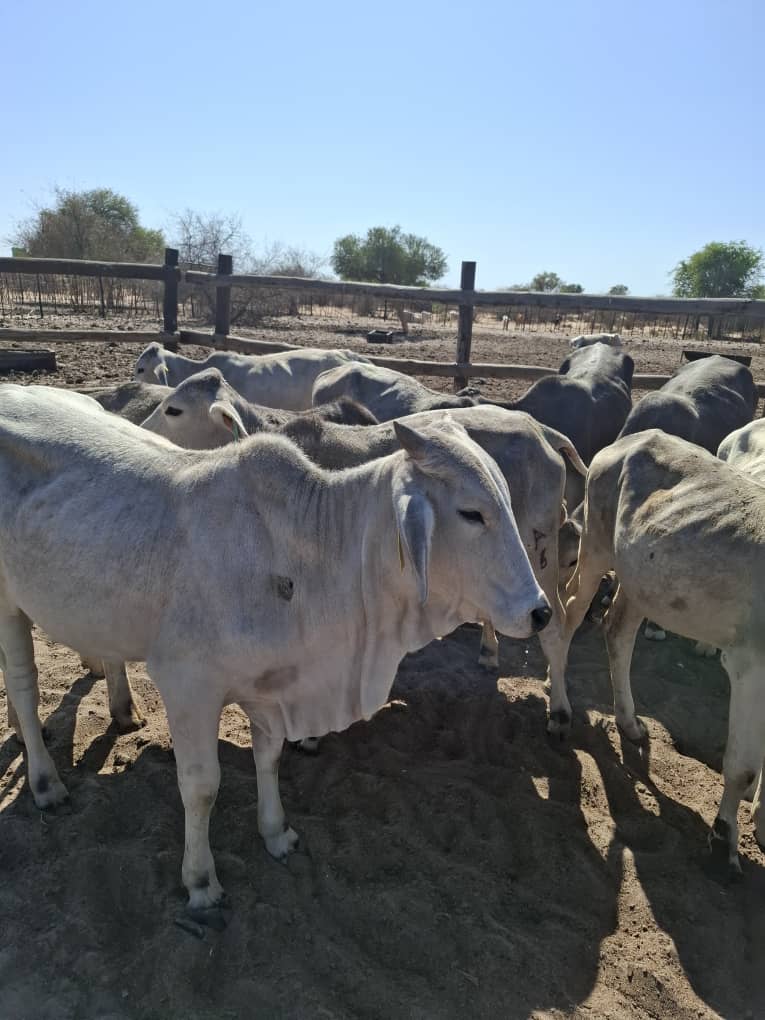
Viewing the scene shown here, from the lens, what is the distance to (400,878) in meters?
3.25

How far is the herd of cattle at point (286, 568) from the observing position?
8.55ft

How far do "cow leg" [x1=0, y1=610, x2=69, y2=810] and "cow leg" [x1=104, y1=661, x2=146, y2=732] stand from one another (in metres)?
0.52

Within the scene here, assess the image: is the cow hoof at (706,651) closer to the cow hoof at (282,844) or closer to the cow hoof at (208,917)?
the cow hoof at (282,844)

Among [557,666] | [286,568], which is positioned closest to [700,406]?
[557,666]

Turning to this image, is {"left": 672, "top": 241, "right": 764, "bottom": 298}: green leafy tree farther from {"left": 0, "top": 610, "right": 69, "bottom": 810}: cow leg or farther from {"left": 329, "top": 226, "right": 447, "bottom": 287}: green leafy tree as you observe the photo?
{"left": 0, "top": 610, "right": 69, "bottom": 810}: cow leg

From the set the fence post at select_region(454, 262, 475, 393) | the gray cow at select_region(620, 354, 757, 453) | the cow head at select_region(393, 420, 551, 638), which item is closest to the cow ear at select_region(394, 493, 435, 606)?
the cow head at select_region(393, 420, 551, 638)

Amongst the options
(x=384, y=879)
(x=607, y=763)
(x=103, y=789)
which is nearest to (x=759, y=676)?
(x=607, y=763)

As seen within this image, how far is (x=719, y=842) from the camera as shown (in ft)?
11.7

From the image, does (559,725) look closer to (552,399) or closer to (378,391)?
(378,391)

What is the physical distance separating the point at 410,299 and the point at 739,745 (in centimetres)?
797

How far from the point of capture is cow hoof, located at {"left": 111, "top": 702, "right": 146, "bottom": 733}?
4184mm

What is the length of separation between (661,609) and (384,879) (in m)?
1.95

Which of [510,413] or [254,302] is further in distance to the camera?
[254,302]

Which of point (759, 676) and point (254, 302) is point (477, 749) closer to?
point (759, 676)
